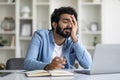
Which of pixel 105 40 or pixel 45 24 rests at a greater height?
pixel 45 24

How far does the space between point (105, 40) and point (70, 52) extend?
7.16ft

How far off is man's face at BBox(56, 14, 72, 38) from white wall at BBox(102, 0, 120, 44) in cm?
213

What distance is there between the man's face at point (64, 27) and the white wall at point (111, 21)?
2126mm

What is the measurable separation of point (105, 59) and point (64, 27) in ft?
2.45

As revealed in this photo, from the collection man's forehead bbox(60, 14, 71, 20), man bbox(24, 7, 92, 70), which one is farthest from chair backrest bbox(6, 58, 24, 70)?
man's forehead bbox(60, 14, 71, 20)

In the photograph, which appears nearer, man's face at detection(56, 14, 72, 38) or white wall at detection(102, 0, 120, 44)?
man's face at detection(56, 14, 72, 38)

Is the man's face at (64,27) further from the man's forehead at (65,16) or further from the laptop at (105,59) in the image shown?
the laptop at (105,59)

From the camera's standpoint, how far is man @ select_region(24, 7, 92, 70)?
2355 mm

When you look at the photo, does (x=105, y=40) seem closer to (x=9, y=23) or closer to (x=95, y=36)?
(x=95, y=36)

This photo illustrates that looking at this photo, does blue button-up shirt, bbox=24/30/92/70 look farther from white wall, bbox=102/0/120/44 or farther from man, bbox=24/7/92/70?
white wall, bbox=102/0/120/44

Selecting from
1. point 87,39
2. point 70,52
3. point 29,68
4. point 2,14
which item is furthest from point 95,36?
point 29,68

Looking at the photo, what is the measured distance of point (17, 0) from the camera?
436 cm

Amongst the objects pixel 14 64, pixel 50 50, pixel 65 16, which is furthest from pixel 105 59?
pixel 14 64

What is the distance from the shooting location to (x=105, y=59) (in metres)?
1.77
